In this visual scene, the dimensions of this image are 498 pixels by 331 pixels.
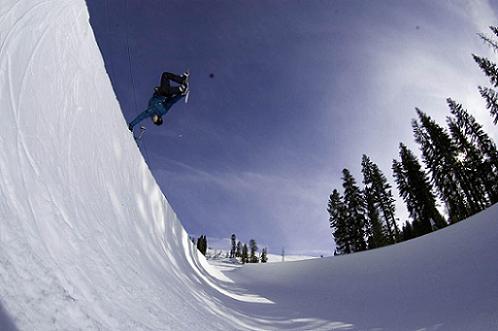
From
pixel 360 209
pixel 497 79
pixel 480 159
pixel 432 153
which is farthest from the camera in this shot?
pixel 360 209

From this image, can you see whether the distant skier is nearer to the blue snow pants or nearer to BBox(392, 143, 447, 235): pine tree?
the blue snow pants

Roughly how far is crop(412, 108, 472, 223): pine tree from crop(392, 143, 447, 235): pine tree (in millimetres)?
1468

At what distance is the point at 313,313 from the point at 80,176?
16.4 feet

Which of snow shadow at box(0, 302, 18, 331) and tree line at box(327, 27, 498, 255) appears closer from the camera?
snow shadow at box(0, 302, 18, 331)

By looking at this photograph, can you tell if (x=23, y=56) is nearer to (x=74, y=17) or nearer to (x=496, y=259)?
(x=74, y=17)

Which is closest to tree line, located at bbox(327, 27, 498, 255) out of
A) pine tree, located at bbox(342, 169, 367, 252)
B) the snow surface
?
pine tree, located at bbox(342, 169, 367, 252)

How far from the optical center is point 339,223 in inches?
1358

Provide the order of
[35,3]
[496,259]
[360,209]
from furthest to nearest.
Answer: [360,209] → [496,259] → [35,3]

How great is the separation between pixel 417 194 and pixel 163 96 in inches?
1242

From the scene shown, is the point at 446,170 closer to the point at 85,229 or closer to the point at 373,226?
the point at 373,226

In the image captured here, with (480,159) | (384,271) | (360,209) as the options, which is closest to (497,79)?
(480,159)

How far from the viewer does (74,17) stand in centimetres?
→ 375

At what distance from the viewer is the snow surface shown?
130cm

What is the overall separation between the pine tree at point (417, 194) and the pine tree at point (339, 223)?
7578 mm
